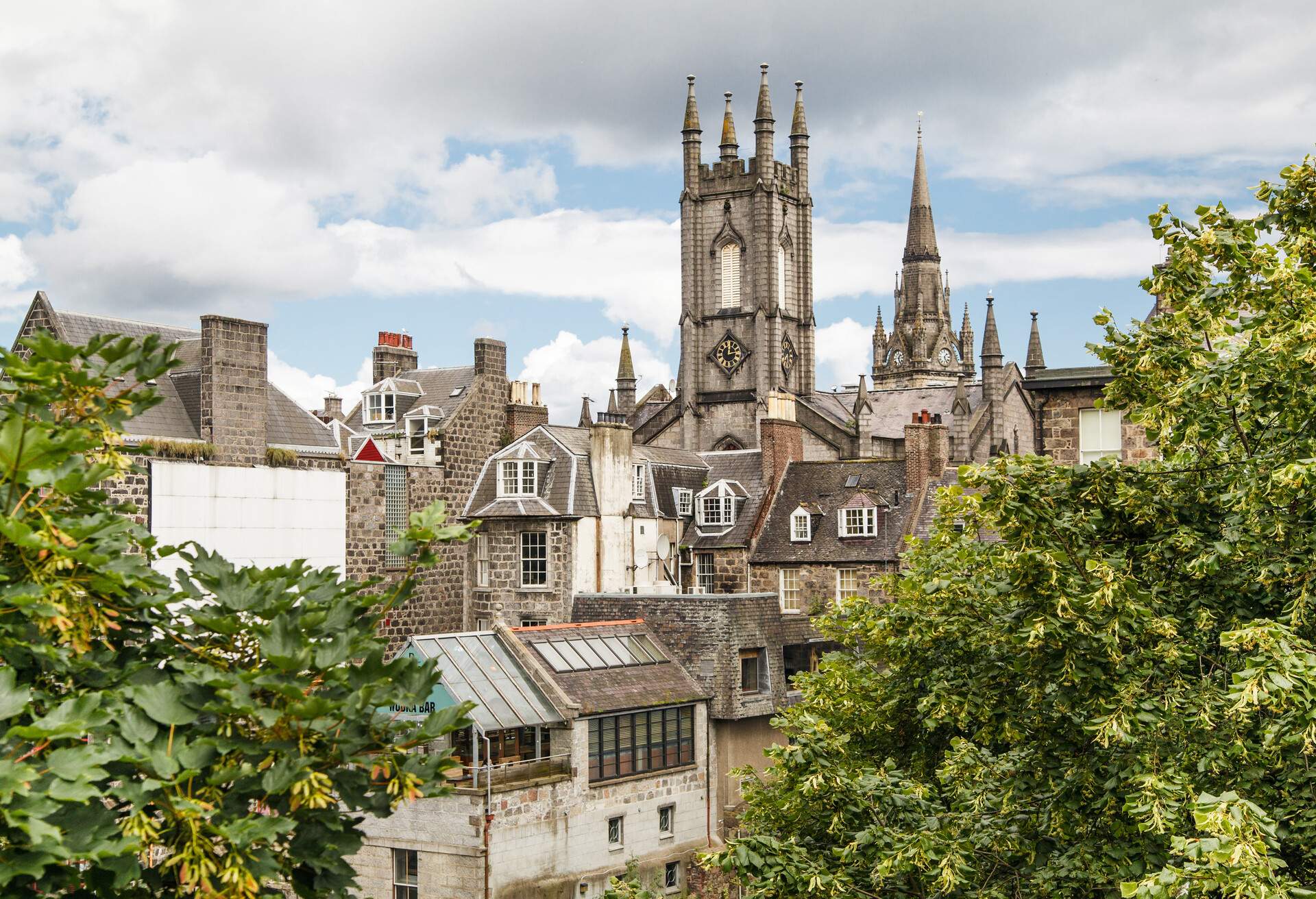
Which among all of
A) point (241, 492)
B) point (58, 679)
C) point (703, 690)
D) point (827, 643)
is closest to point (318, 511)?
point (241, 492)

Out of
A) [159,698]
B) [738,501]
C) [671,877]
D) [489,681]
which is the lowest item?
[671,877]

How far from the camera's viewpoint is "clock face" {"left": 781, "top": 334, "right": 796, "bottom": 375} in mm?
85125

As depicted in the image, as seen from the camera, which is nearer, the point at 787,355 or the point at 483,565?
the point at 483,565

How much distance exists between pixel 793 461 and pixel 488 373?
42.8 ft

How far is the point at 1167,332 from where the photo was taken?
55.2 feet

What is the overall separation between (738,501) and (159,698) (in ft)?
147

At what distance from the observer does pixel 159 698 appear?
25.1ft

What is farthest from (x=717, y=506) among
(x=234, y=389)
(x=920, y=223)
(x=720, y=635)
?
(x=920, y=223)

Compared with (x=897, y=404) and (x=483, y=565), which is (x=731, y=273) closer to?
(x=897, y=404)

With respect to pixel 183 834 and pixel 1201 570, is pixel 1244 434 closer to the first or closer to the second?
pixel 1201 570

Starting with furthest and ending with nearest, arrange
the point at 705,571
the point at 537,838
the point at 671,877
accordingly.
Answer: the point at 705,571 < the point at 671,877 < the point at 537,838

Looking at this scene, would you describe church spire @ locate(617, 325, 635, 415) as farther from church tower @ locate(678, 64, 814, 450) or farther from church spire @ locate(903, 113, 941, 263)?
church spire @ locate(903, 113, 941, 263)

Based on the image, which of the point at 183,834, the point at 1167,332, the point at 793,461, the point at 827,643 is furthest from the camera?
the point at 793,461

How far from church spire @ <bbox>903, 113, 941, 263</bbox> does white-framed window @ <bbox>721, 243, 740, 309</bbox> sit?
152ft
